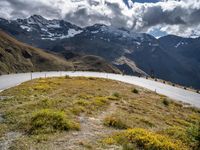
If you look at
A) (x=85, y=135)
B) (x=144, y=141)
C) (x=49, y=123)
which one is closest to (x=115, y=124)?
(x=85, y=135)

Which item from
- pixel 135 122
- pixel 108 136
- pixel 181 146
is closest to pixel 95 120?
pixel 135 122

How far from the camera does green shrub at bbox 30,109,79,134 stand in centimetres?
2531

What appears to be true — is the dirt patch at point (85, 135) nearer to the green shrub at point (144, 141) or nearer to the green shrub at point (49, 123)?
the green shrub at point (49, 123)

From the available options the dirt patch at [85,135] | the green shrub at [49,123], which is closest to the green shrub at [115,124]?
the dirt patch at [85,135]

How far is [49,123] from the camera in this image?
1048 inches

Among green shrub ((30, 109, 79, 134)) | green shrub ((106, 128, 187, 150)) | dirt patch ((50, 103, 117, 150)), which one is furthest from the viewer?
green shrub ((30, 109, 79, 134))

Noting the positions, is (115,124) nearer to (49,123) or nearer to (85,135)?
(85,135)

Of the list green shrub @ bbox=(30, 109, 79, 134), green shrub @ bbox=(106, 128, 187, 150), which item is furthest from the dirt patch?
green shrub @ bbox=(106, 128, 187, 150)

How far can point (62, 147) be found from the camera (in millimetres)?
21234

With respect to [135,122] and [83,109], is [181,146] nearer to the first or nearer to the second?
[135,122]

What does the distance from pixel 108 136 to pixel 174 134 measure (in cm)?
710

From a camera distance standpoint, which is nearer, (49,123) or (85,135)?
(85,135)

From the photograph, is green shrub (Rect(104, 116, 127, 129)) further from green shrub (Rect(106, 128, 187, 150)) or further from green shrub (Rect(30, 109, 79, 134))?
green shrub (Rect(106, 128, 187, 150))

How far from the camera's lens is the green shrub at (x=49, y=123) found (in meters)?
25.3
